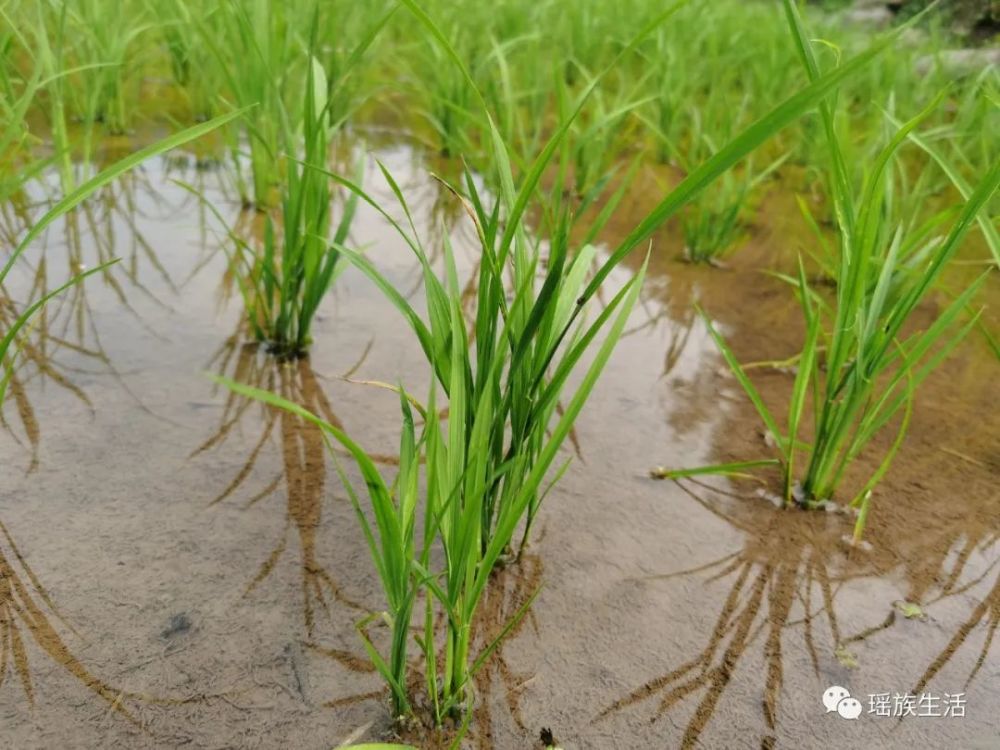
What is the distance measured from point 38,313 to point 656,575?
3.48 feet

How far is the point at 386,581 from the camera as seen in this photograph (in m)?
0.74

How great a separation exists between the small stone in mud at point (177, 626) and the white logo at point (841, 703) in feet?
2.10

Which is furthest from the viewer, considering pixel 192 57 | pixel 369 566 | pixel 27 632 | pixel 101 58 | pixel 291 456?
pixel 192 57

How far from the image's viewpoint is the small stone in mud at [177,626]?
0.80m

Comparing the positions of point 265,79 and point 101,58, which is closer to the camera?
point 265,79

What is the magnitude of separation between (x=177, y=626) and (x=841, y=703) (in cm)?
67

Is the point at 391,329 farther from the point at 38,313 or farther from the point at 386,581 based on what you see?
the point at 386,581

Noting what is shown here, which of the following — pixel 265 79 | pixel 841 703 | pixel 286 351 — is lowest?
pixel 841 703

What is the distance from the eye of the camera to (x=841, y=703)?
816mm

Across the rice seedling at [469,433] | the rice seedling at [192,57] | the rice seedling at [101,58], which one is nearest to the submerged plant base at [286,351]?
the rice seedling at [469,433]

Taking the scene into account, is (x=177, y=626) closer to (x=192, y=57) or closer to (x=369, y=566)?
(x=369, y=566)

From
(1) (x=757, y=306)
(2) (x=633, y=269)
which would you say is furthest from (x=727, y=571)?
(2) (x=633, y=269)

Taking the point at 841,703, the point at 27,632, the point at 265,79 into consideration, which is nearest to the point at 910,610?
the point at 841,703

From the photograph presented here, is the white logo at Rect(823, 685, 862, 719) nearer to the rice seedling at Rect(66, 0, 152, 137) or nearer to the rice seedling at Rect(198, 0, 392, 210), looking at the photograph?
the rice seedling at Rect(198, 0, 392, 210)
